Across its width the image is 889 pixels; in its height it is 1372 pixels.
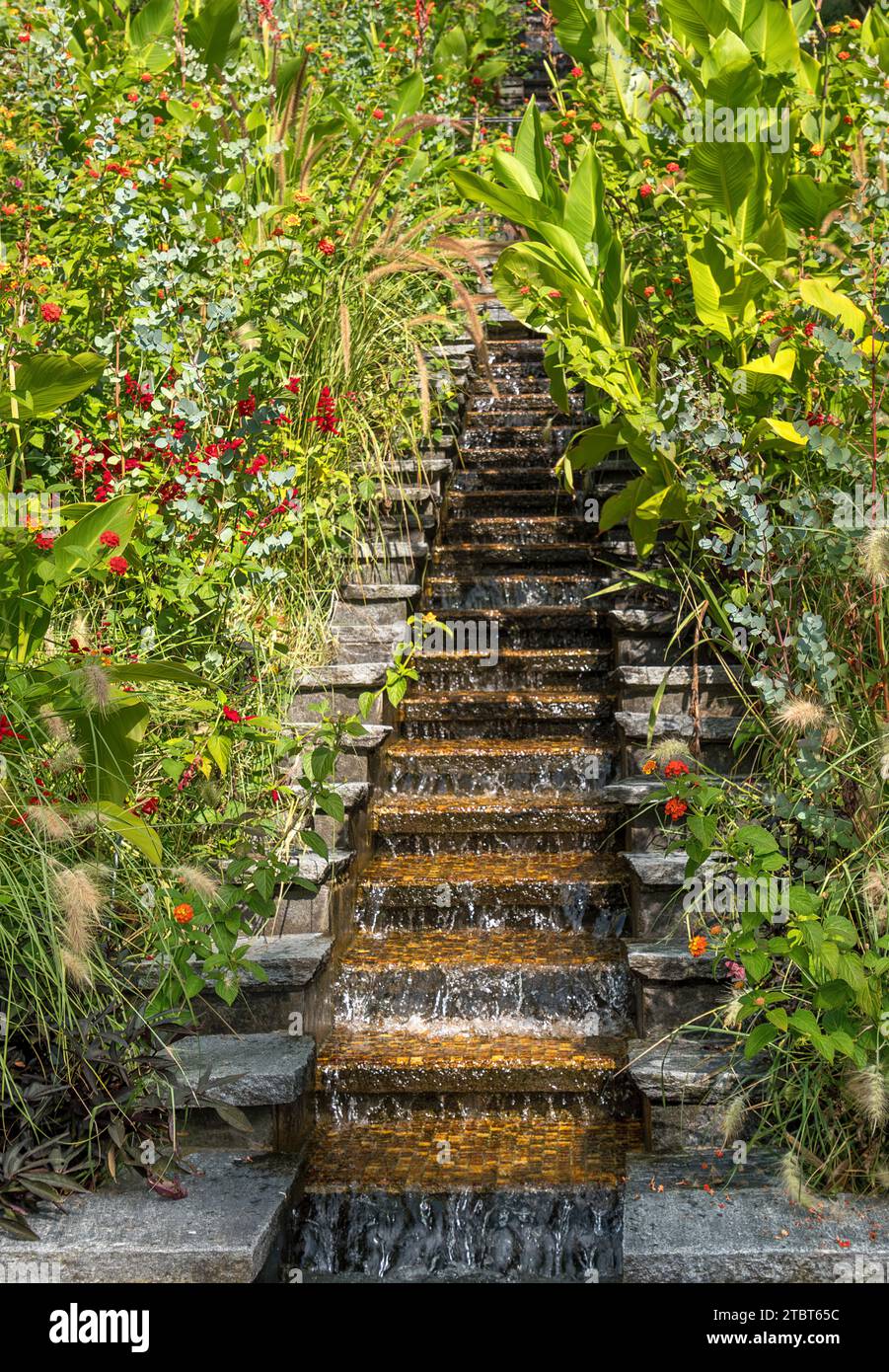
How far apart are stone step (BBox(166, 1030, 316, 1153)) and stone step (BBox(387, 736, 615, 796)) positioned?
4.67 feet

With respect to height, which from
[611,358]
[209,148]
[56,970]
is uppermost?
[209,148]

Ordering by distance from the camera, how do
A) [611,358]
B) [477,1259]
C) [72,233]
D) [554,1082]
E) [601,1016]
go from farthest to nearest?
[72,233], [611,358], [601,1016], [554,1082], [477,1259]

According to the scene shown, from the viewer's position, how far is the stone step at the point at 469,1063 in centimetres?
348

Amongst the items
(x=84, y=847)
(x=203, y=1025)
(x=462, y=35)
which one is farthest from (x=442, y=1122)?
(x=462, y=35)

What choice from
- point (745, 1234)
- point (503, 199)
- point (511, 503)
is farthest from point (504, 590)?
point (745, 1234)

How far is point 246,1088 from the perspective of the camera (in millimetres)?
3123

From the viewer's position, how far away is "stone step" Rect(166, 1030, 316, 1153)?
10.2ft

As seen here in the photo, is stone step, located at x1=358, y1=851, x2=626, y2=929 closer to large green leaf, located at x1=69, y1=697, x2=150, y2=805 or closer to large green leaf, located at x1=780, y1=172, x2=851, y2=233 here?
large green leaf, located at x1=69, y1=697, x2=150, y2=805

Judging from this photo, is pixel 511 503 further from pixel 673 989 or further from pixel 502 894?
pixel 673 989

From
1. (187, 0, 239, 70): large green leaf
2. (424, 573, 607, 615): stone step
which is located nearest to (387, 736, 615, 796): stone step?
(424, 573, 607, 615): stone step

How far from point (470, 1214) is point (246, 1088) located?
1.95 ft

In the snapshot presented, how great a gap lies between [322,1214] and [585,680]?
7.64 ft

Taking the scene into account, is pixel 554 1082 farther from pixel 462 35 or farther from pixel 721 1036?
pixel 462 35
